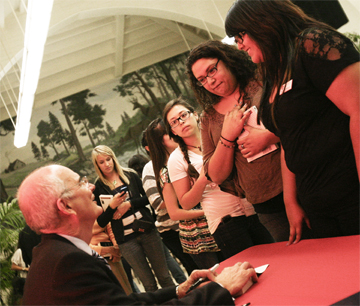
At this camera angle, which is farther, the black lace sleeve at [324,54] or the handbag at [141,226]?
the handbag at [141,226]

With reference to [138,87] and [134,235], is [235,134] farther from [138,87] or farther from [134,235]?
[138,87]

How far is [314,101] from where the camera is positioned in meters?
1.58

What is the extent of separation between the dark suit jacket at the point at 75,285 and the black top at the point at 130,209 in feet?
9.64

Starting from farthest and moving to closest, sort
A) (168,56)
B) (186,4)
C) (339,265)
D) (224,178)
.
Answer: (168,56) → (186,4) → (224,178) → (339,265)

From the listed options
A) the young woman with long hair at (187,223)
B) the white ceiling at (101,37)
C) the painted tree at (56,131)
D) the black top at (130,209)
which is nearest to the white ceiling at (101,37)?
the white ceiling at (101,37)

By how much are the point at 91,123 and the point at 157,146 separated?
8341mm

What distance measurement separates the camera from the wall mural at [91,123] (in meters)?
10.9

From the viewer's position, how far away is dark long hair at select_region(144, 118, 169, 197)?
364 centimetres

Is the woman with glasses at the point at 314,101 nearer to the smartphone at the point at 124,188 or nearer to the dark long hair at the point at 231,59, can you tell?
the dark long hair at the point at 231,59

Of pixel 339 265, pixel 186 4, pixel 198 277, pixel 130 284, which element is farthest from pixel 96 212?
pixel 186 4

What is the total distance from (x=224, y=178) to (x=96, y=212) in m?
0.87

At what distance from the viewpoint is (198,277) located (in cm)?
183

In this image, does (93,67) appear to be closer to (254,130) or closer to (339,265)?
(254,130)

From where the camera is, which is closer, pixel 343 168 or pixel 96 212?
pixel 343 168
